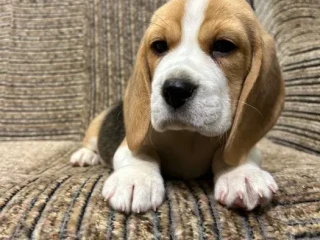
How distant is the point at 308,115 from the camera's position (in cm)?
228

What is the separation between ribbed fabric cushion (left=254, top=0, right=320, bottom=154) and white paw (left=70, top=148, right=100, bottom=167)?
44.6 inches

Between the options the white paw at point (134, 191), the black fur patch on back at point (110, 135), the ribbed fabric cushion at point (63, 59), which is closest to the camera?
the white paw at point (134, 191)

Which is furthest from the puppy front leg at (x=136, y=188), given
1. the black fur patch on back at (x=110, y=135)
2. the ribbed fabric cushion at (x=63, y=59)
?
the ribbed fabric cushion at (x=63, y=59)

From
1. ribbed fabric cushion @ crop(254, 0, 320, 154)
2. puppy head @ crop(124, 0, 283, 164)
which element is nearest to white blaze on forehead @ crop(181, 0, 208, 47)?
puppy head @ crop(124, 0, 283, 164)

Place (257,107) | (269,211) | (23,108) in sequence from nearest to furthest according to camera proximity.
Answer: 1. (269,211)
2. (257,107)
3. (23,108)

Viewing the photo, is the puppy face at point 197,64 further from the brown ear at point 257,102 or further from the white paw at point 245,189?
the white paw at point 245,189

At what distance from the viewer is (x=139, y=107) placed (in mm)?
1639

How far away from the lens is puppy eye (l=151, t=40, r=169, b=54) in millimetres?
1620

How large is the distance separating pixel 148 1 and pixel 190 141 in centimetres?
190

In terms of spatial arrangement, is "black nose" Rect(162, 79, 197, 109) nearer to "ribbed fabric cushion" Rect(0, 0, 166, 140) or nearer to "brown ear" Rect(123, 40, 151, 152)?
"brown ear" Rect(123, 40, 151, 152)

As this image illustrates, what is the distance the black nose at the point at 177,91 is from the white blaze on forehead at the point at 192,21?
9.8 inches

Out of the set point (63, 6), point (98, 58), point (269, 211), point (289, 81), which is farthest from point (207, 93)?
point (63, 6)

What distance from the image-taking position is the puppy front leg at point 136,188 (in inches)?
46.6

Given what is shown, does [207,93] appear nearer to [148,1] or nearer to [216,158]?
[216,158]
